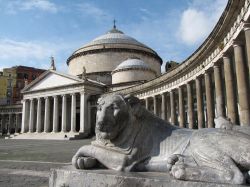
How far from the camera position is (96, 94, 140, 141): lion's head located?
388 cm

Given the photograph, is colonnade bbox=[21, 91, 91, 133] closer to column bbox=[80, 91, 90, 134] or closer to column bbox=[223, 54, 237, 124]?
column bbox=[80, 91, 90, 134]

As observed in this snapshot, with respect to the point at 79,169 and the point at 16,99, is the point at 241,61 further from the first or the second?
the point at 16,99

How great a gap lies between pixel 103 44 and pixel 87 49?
13.7 ft

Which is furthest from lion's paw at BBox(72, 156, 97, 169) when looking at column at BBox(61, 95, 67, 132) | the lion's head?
column at BBox(61, 95, 67, 132)

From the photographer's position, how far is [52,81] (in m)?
58.8

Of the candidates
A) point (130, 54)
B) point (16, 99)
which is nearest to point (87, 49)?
point (130, 54)

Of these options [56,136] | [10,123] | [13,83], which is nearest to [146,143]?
[56,136]

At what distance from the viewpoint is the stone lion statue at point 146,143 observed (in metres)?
3.35

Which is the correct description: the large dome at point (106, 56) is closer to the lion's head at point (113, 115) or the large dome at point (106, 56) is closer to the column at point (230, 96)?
the column at point (230, 96)

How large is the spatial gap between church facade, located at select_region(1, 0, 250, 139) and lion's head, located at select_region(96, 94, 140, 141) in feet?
42.0

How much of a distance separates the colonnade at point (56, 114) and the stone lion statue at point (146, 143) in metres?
48.6

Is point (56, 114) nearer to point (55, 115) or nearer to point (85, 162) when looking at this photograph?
point (55, 115)

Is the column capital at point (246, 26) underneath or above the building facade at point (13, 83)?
underneath

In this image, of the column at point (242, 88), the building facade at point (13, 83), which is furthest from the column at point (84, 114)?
the column at point (242, 88)
